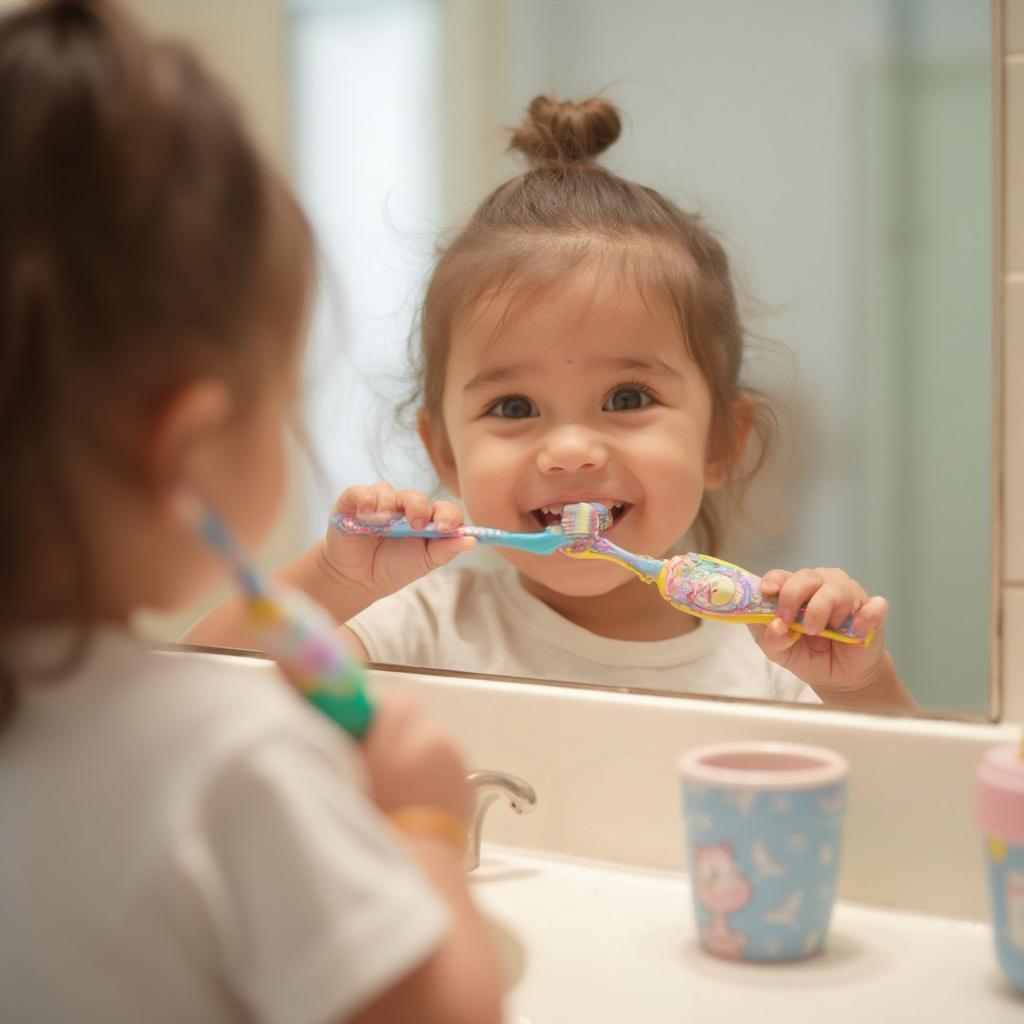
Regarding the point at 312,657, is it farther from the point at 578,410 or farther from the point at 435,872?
the point at 578,410

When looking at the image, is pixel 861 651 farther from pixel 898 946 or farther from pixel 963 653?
pixel 898 946

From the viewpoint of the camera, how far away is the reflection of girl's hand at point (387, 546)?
0.91 metres

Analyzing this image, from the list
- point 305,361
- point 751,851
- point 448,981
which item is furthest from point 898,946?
point 305,361

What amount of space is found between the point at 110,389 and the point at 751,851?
0.38 metres

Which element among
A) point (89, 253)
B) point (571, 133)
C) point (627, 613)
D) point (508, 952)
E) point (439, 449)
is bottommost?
point (508, 952)

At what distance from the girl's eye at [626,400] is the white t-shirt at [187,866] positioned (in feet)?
1.73

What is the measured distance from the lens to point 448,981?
1.37ft


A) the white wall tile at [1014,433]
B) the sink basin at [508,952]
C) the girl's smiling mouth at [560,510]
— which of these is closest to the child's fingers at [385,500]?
the girl's smiling mouth at [560,510]

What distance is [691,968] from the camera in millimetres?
629

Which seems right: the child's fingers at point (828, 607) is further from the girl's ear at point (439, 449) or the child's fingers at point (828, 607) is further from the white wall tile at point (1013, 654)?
the girl's ear at point (439, 449)

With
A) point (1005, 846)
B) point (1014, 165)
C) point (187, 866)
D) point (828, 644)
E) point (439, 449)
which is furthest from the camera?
point (439, 449)

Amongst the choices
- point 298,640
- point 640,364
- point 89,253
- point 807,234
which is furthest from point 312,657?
point 807,234

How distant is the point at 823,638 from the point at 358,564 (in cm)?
37

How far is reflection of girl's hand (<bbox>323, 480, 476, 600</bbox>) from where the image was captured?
907 millimetres
